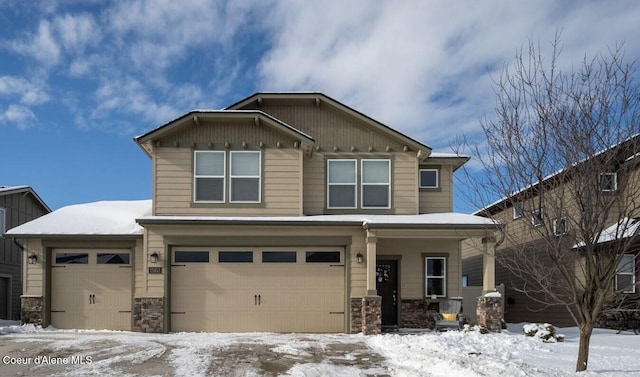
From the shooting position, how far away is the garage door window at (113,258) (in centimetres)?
1493

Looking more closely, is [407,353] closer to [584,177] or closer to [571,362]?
[571,362]

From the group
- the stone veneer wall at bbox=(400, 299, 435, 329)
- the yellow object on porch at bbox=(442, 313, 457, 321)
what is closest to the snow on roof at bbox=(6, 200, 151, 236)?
the stone veneer wall at bbox=(400, 299, 435, 329)

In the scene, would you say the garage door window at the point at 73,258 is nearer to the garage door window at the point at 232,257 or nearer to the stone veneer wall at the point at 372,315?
the garage door window at the point at 232,257

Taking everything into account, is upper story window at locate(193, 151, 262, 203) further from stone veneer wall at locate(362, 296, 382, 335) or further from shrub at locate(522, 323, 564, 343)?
shrub at locate(522, 323, 564, 343)

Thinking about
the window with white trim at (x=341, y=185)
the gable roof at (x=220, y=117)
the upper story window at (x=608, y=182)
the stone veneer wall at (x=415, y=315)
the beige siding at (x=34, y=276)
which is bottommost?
the stone veneer wall at (x=415, y=315)

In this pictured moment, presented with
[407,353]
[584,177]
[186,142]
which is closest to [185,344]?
[407,353]

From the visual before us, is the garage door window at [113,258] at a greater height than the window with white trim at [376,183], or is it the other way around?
the window with white trim at [376,183]

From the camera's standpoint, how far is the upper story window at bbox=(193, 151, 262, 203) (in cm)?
1449

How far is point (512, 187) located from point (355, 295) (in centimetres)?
687

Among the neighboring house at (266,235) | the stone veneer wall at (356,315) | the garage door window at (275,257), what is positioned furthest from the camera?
the garage door window at (275,257)

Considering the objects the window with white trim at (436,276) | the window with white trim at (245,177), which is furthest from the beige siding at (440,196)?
the window with white trim at (245,177)

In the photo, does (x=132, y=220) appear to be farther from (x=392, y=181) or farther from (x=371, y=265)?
(x=392, y=181)

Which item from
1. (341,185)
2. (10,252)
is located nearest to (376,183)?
(341,185)

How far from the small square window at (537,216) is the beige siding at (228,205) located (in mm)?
7522
